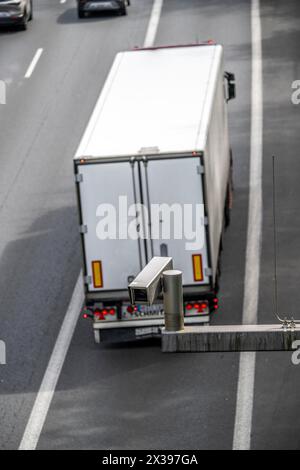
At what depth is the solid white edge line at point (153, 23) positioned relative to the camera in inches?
1751

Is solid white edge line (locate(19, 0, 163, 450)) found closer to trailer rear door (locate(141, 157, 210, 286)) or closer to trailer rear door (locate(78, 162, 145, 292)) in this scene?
trailer rear door (locate(78, 162, 145, 292))

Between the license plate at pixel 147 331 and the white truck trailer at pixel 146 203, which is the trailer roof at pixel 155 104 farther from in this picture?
the license plate at pixel 147 331

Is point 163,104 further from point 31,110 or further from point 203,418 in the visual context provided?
point 31,110

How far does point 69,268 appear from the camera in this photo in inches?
1155

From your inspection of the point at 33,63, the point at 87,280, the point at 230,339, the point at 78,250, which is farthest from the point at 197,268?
the point at 33,63

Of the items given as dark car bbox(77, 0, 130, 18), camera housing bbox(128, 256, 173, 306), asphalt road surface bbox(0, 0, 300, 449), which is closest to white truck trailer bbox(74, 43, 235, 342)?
asphalt road surface bbox(0, 0, 300, 449)

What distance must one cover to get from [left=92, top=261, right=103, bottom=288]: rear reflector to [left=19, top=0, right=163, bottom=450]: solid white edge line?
1815mm

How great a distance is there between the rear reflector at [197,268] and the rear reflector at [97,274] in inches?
65.6

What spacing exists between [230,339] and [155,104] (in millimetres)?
15003

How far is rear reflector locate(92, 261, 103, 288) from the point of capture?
24.5 metres

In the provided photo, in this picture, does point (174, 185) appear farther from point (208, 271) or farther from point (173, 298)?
point (173, 298)

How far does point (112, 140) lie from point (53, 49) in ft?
67.9

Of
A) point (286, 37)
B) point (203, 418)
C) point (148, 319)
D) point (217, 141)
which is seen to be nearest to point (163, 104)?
point (217, 141)

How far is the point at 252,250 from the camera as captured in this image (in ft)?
97.8
